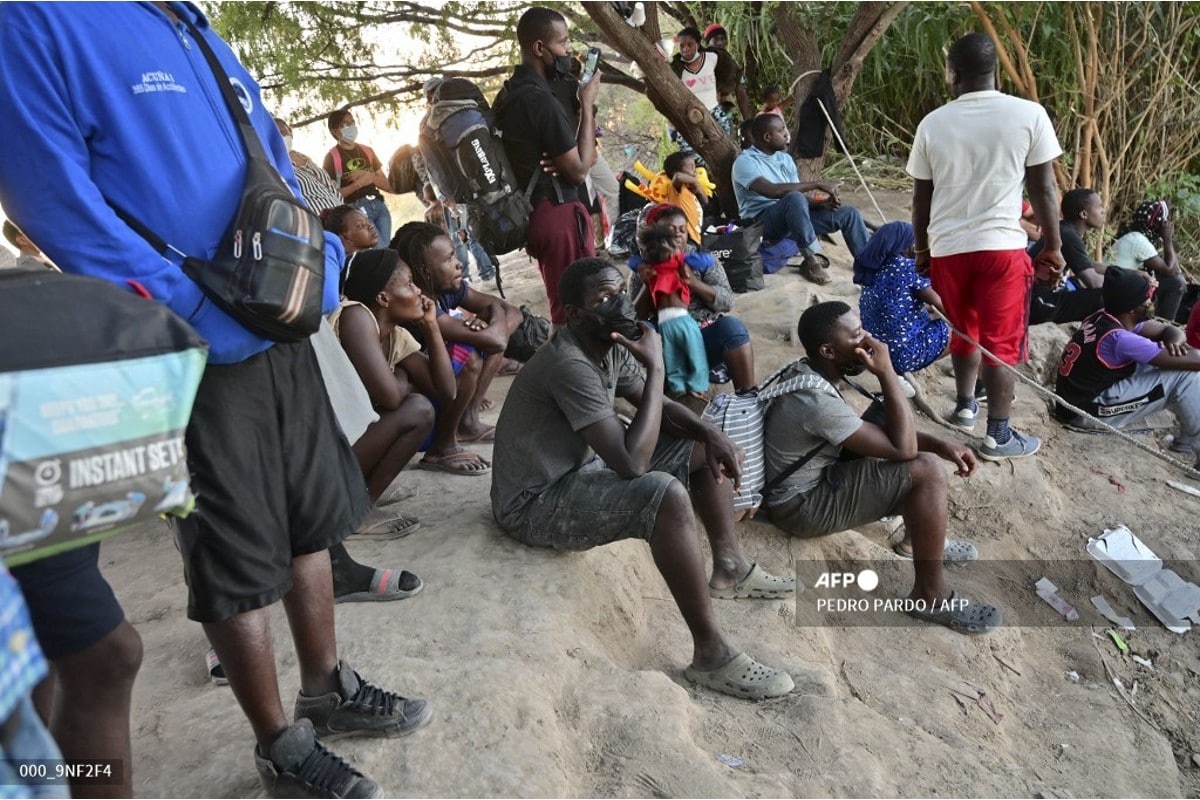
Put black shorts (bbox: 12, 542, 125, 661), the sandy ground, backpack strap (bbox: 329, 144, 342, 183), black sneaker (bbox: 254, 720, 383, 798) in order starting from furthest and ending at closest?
backpack strap (bbox: 329, 144, 342, 183) < the sandy ground < black sneaker (bbox: 254, 720, 383, 798) < black shorts (bbox: 12, 542, 125, 661)

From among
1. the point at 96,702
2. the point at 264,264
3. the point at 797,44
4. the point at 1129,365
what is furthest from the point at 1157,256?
the point at 96,702

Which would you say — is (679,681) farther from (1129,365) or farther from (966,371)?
(1129,365)

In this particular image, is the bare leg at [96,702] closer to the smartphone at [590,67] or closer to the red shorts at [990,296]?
the smartphone at [590,67]

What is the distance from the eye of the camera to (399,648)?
8.50 ft

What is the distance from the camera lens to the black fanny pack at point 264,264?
5.68 feet

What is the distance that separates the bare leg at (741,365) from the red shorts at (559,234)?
869 millimetres

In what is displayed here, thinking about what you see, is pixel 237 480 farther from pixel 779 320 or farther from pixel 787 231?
pixel 787 231

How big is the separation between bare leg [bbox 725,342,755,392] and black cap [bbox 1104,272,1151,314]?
238 cm

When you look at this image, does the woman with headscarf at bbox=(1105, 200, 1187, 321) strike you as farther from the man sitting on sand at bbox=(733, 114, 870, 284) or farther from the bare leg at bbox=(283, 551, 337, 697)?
the bare leg at bbox=(283, 551, 337, 697)

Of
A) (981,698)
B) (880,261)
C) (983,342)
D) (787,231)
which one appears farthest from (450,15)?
(981,698)

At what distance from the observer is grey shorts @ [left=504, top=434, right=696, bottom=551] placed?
110 inches

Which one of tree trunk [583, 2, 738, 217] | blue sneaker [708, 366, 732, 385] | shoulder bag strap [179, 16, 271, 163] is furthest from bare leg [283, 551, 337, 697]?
tree trunk [583, 2, 738, 217]

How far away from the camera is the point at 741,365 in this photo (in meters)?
4.70

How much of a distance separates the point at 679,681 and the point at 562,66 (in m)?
2.93
